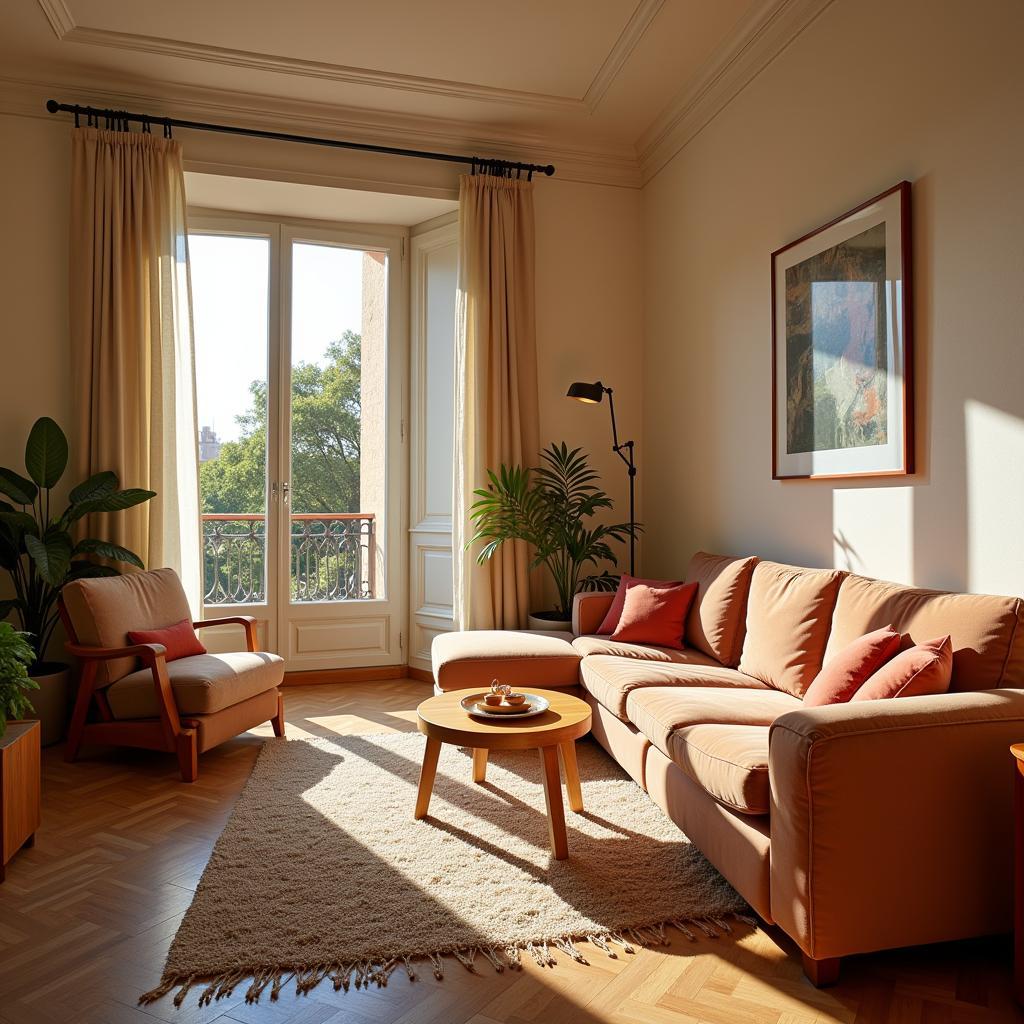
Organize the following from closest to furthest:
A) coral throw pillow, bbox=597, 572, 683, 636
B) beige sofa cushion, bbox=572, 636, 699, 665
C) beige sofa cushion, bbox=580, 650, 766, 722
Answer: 1. beige sofa cushion, bbox=580, 650, 766, 722
2. beige sofa cushion, bbox=572, 636, 699, 665
3. coral throw pillow, bbox=597, 572, 683, 636

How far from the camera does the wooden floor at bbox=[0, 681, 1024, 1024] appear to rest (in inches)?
74.4

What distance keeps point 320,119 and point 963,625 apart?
4.33m

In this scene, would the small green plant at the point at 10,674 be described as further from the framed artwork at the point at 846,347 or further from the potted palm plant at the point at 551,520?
the framed artwork at the point at 846,347

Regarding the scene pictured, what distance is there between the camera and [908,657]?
2289mm

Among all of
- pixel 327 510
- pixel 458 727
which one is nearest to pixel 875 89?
pixel 458 727

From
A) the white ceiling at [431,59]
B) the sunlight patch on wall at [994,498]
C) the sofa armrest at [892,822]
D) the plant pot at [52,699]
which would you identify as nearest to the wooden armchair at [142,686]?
the plant pot at [52,699]

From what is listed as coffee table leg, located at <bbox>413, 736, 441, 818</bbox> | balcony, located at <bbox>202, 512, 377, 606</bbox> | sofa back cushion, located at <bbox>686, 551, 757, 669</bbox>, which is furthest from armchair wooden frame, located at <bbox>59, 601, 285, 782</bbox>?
sofa back cushion, located at <bbox>686, 551, 757, 669</bbox>

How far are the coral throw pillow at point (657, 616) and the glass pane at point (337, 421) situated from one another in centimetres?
211

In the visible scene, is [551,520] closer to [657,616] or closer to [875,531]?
[657,616]

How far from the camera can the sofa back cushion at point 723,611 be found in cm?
368

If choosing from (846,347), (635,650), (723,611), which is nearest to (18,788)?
(635,650)

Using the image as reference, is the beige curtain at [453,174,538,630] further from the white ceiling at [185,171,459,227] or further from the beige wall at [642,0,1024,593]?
the beige wall at [642,0,1024,593]

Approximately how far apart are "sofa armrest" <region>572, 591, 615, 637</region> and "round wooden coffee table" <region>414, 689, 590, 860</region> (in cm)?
120

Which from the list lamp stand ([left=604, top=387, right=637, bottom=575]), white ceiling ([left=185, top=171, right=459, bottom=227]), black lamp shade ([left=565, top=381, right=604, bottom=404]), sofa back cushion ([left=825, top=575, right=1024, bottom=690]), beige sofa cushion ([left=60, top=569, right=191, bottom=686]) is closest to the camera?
sofa back cushion ([left=825, top=575, right=1024, bottom=690])
